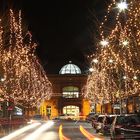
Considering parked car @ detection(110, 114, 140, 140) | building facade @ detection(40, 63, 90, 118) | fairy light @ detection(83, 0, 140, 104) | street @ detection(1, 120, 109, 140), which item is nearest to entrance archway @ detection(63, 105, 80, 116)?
building facade @ detection(40, 63, 90, 118)

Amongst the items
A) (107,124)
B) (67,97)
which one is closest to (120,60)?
(107,124)

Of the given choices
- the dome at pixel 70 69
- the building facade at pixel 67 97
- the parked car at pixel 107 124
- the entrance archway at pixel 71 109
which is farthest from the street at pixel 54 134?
the dome at pixel 70 69

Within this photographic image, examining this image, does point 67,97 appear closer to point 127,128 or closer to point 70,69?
point 70,69

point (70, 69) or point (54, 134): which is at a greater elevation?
point (70, 69)

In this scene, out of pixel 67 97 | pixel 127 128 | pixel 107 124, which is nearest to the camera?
pixel 127 128

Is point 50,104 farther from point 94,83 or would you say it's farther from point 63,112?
point 94,83

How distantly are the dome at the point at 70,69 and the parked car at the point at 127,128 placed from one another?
112 meters

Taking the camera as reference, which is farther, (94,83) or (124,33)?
(94,83)

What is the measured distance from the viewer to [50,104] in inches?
5044

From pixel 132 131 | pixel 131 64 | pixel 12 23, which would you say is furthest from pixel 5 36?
pixel 132 131

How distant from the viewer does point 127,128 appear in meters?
26.2

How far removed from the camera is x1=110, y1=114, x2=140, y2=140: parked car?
2517 centimetres

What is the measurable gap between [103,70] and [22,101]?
14.7 m

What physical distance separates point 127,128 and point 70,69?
116576mm
